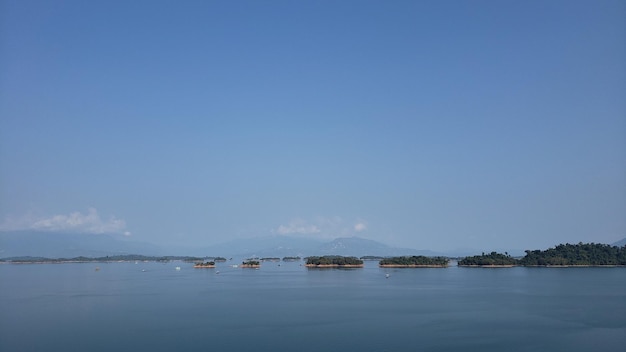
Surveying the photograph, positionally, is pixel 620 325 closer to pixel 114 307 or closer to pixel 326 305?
pixel 326 305

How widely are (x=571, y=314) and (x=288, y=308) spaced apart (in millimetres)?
16891

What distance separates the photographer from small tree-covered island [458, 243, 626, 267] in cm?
8162

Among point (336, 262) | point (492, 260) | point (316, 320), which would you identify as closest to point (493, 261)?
point (492, 260)

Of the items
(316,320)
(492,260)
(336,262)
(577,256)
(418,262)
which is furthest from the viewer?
(336,262)

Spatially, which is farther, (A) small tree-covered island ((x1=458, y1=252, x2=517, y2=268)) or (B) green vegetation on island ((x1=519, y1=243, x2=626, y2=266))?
(A) small tree-covered island ((x1=458, y1=252, x2=517, y2=268))

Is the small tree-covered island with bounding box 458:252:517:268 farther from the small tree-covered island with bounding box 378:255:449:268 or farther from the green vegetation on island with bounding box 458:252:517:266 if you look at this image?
the small tree-covered island with bounding box 378:255:449:268

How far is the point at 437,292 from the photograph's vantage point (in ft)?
137

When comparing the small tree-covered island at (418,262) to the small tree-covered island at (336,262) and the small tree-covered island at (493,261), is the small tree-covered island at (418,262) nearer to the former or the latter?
the small tree-covered island at (493,261)

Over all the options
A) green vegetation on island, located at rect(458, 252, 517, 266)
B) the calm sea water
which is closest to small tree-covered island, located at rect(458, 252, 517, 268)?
green vegetation on island, located at rect(458, 252, 517, 266)

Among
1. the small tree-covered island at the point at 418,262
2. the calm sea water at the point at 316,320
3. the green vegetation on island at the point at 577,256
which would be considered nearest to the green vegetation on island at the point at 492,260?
the green vegetation on island at the point at 577,256

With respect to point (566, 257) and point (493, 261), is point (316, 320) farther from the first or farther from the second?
point (566, 257)

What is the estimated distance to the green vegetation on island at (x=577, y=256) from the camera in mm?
81562

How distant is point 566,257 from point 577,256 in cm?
182

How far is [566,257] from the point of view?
82375 millimetres
